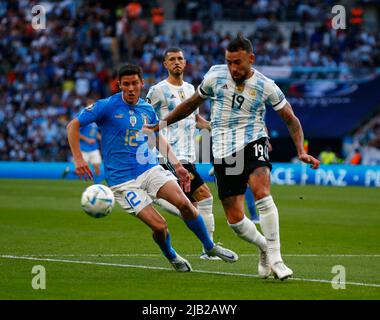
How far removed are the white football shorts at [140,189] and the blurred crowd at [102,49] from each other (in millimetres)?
24221

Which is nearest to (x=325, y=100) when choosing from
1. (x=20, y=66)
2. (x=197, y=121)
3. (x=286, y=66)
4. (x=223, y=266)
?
(x=286, y=66)

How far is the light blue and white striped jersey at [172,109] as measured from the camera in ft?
43.2

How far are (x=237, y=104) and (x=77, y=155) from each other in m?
1.83

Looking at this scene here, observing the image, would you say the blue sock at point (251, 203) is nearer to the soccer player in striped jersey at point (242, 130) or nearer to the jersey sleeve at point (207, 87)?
the soccer player in striped jersey at point (242, 130)

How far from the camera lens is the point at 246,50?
33.1ft

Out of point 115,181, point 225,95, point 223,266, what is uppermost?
point 225,95

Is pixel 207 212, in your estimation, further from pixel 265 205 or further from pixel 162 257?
pixel 265 205

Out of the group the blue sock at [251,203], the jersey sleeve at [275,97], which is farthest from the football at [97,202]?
the blue sock at [251,203]

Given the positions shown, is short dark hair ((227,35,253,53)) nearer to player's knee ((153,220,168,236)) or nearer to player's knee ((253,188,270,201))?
player's knee ((253,188,270,201))

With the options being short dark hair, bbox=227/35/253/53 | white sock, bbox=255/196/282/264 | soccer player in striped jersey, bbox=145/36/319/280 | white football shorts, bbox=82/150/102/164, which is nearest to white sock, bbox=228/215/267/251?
soccer player in striped jersey, bbox=145/36/319/280

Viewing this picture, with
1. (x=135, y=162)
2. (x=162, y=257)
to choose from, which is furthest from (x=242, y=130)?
(x=162, y=257)
